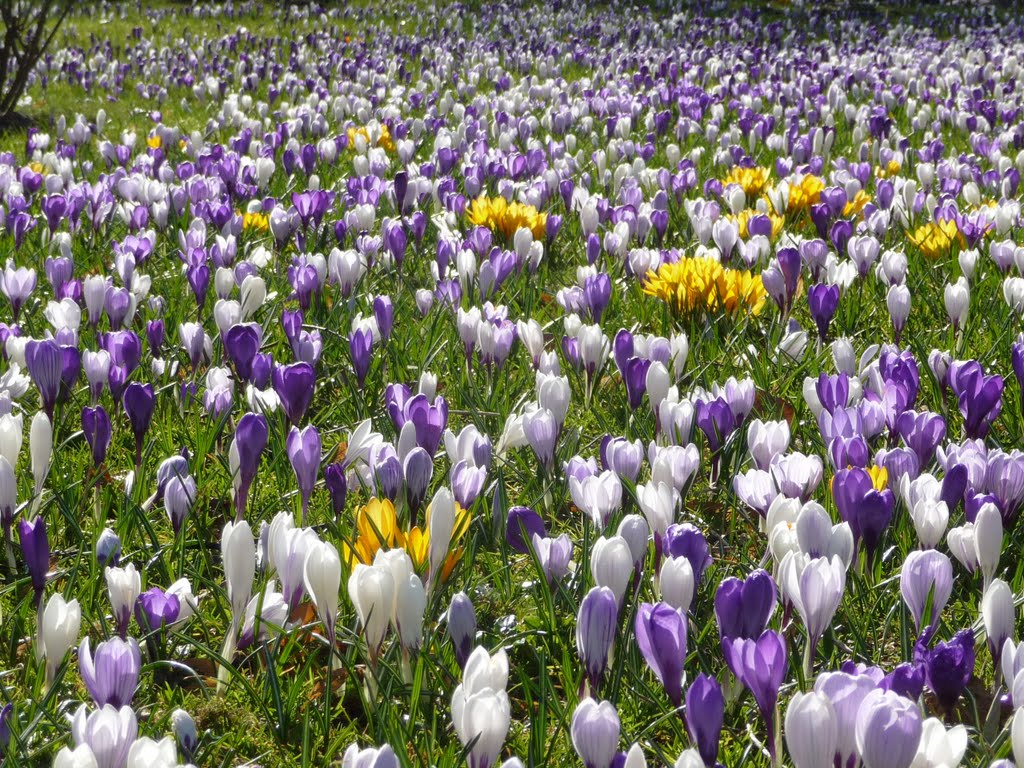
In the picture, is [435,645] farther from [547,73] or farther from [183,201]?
[547,73]

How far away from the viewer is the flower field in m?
1.56

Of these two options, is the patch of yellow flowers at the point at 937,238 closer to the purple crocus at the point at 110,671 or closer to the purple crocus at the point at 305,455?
the purple crocus at the point at 305,455

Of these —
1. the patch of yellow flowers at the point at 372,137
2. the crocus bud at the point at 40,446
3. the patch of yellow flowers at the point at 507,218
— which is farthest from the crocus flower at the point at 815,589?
the patch of yellow flowers at the point at 372,137

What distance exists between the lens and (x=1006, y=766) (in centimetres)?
121

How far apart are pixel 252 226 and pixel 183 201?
0.41 metres

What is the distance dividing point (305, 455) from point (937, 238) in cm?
299

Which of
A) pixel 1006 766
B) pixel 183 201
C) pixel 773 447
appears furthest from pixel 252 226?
pixel 1006 766

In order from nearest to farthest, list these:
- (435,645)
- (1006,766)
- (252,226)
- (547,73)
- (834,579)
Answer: (1006,766)
(834,579)
(435,645)
(252,226)
(547,73)

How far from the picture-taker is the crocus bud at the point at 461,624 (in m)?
1.67

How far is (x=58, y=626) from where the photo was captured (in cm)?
162

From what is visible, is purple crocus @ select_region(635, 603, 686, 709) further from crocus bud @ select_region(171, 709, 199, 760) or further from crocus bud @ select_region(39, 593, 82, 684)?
crocus bud @ select_region(39, 593, 82, 684)

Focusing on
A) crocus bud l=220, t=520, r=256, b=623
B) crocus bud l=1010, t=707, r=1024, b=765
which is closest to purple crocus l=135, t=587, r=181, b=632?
crocus bud l=220, t=520, r=256, b=623

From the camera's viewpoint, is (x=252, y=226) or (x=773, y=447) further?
(x=252, y=226)

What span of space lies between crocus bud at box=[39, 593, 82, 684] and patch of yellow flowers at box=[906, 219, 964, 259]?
353cm
